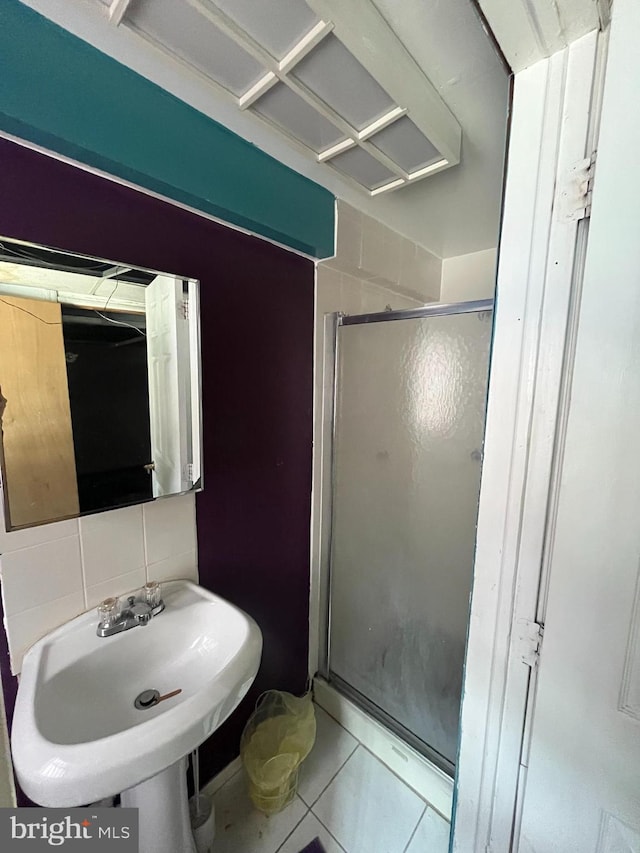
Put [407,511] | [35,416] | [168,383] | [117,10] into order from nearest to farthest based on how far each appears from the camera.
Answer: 1. [117,10]
2. [35,416]
3. [168,383]
4. [407,511]

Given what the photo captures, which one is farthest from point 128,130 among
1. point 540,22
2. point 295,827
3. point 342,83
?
point 295,827

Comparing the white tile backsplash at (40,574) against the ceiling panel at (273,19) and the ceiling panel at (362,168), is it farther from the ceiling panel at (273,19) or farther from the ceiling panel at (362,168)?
the ceiling panel at (362,168)

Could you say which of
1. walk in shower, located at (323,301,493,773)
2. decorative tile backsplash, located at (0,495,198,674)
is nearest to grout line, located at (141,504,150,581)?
decorative tile backsplash, located at (0,495,198,674)

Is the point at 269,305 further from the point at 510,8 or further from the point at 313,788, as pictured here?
the point at 313,788

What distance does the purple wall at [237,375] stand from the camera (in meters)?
0.78

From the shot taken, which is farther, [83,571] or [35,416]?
[83,571]

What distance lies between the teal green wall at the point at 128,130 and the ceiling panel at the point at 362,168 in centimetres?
15

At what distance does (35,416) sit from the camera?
0.76m

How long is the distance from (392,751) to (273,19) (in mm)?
2131

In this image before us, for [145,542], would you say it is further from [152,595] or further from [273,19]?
[273,19]

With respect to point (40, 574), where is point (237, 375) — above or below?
above

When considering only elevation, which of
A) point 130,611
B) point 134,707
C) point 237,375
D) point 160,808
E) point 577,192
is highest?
point 577,192

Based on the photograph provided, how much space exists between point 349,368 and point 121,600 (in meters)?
1.08

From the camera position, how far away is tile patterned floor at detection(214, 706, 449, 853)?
41.8 inches
